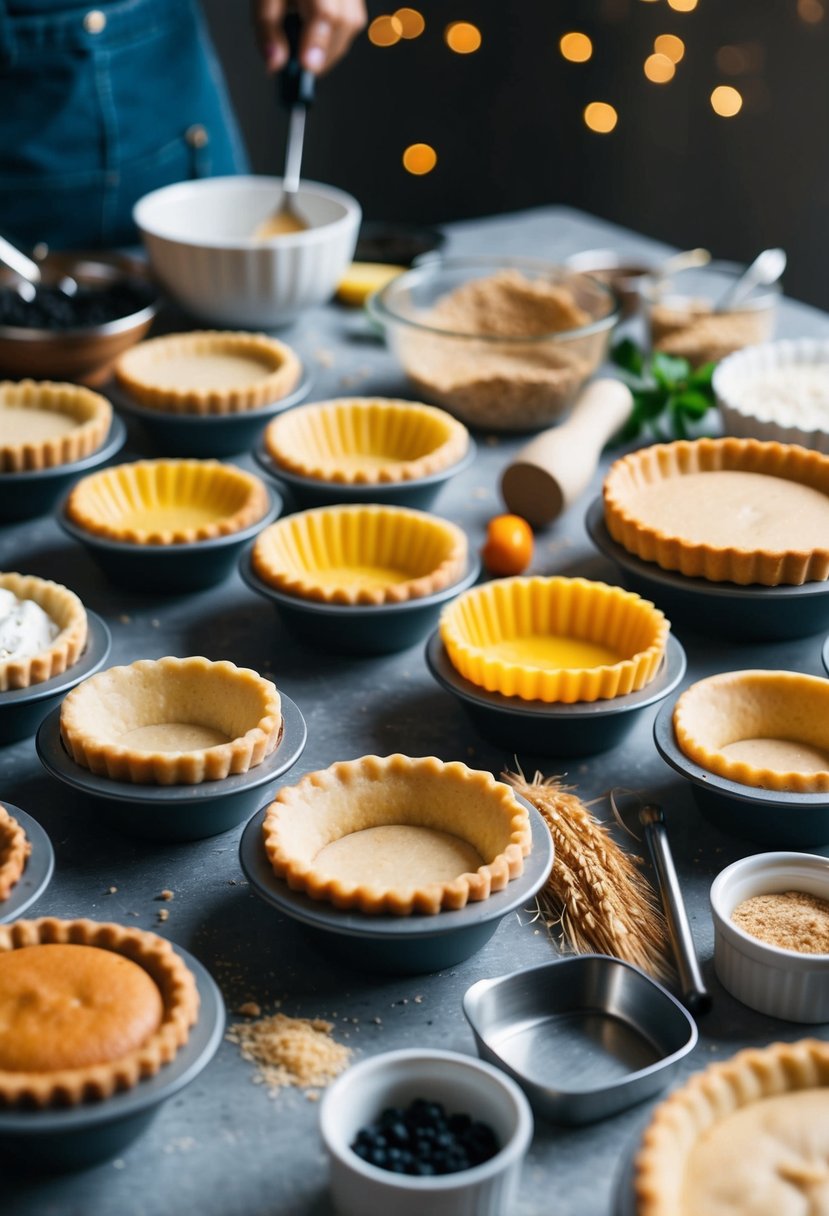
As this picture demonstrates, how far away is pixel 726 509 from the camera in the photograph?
2.07 meters

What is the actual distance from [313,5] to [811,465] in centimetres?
154

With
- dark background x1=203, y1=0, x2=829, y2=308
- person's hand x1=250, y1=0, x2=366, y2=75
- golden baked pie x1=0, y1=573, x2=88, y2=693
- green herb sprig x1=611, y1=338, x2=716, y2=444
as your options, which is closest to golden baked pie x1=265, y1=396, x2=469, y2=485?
green herb sprig x1=611, y1=338, x2=716, y2=444

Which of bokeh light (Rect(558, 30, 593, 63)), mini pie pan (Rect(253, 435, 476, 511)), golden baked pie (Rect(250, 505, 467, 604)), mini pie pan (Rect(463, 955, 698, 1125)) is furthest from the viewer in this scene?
bokeh light (Rect(558, 30, 593, 63))

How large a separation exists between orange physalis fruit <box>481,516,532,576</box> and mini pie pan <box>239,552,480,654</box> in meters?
0.10

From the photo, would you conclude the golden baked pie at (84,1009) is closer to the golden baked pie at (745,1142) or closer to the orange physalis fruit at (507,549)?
the golden baked pie at (745,1142)

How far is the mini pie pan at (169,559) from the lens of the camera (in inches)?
83.0

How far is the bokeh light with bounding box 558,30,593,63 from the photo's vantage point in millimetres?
5051

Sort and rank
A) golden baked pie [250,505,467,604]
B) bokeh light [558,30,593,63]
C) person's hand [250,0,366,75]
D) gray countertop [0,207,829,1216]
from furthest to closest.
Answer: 1. bokeh light [558,30,593,63]
2. person's hand [250,0,366,75]
3. golden baked pie [250,505,467,604]
4. gray countertop [0,207,829,1216]

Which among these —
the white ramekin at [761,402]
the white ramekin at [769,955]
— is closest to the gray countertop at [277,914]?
→ the white ramekin at [769,955]

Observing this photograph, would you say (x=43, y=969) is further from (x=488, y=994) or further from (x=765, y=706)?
(x=765, y=706)

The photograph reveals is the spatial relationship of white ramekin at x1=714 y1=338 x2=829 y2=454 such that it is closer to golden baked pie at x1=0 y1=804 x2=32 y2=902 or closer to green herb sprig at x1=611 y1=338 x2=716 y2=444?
green herb sprig at x1=611 y1=338 x2=716 y2=444

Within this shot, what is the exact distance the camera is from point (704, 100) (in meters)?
4.68

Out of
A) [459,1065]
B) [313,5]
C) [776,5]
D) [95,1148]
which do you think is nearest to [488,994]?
[459,1065]

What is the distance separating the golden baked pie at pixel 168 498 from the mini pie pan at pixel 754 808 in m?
0.84
